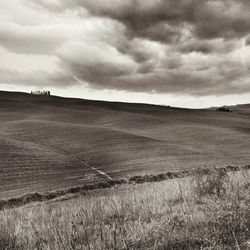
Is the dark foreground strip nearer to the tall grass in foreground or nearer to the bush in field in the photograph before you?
the bush in field

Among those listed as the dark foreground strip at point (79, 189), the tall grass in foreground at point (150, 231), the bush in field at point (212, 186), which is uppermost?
the tall grass in foreground at point (150, 231)

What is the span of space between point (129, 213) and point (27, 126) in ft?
150

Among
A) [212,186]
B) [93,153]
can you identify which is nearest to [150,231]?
[212,186]

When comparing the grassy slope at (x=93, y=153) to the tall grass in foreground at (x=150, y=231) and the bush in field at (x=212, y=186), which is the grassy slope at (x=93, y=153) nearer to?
the bush in field at (x=212, y=186)

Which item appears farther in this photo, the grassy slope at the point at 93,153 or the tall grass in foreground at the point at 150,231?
the grassy slope at the point at 93,153

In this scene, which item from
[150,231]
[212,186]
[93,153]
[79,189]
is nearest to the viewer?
[150,231]

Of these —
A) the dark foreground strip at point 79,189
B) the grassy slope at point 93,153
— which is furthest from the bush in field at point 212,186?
the grassy slope at point 93,153

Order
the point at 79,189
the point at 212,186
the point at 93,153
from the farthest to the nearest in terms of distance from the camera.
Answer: the point at 93,153, the point at 79,189, the point at 212,186

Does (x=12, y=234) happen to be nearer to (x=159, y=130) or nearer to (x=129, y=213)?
(x=129, y=213)

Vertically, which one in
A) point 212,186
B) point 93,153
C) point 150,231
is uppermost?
point 150,231

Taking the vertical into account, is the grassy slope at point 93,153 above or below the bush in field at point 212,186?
below

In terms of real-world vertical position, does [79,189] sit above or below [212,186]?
below

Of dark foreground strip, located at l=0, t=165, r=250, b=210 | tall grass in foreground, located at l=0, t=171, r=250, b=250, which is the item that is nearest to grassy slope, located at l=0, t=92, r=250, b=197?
dark foreground strip, located at l=0, t=165, r=250, b=210

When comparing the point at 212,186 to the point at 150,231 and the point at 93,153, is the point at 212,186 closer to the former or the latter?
the point at 150,231
